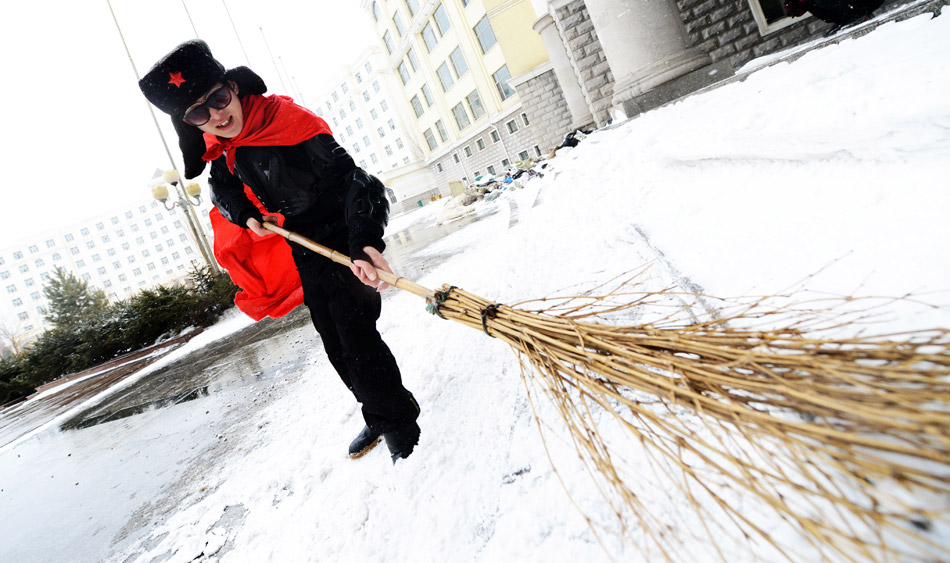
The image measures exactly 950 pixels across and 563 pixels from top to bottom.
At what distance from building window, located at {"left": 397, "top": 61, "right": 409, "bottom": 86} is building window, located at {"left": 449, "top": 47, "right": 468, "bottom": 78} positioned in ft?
24.5

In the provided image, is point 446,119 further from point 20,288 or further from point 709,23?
point 20,288

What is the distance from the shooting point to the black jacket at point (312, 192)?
1.89m

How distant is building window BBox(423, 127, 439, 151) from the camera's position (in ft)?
116

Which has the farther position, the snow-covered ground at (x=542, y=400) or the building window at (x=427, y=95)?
the building window at (x=427, y=95)

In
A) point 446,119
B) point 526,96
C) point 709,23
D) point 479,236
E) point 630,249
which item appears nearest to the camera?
point 630,249

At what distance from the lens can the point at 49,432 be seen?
5863 millimetres

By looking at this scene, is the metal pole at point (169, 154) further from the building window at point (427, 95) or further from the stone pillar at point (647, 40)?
the building window at point (427, 95)

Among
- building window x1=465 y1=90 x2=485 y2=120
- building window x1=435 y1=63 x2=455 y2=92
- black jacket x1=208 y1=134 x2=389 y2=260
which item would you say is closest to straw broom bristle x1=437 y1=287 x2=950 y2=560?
black jacket x1=208 y1=134 x2=389 y2=260

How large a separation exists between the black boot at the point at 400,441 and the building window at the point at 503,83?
25.3 meters

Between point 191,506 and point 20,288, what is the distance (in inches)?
4061

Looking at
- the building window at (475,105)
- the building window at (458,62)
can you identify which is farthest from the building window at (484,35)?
the building window at (475,105)

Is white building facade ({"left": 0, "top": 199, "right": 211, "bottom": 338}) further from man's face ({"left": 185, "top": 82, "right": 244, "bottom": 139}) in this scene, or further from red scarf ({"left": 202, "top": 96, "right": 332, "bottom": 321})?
man's face ({"left": 185, "top": 82, "right": 244, "bottom": 139})

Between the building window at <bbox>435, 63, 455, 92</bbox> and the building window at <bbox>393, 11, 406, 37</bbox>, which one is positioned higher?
the building window at <bbox>393, 11, 406, 37</bbox>

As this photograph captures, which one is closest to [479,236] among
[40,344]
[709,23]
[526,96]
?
[709,23]
